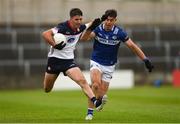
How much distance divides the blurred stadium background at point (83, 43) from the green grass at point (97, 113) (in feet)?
16.9

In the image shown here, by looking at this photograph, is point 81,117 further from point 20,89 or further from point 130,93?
point 20,89

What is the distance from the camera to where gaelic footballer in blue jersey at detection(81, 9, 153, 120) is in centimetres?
1759

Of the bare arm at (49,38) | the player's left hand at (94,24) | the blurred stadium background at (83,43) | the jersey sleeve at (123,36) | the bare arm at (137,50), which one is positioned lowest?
the blurred stadium background at (83,43)

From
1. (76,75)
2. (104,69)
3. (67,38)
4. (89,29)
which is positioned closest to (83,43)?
(104,69)

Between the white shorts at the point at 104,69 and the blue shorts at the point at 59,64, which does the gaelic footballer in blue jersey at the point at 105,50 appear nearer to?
the white shorts at the point at 104,69

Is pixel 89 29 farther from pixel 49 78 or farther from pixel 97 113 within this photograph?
pixel 97 113

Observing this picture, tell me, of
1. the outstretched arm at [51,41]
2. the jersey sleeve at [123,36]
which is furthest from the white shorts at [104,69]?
the outstretched arm at [51,41]

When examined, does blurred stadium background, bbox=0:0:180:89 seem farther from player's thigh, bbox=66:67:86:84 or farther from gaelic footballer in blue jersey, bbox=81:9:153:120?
player's thigh, bbox=66:67:86:84

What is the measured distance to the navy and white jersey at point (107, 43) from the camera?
1792cm

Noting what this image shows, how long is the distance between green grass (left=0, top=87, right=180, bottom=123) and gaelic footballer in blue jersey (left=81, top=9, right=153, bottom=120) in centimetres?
90

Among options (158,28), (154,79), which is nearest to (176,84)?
(154,79)

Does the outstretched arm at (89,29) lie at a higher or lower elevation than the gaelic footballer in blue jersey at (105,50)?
higher

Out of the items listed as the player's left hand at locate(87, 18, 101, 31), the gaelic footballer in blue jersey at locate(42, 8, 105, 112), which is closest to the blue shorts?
the gaelic footballer in blue jersey at locate(42, 8, 105, 112)

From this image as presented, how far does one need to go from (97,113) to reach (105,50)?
2142 mm
